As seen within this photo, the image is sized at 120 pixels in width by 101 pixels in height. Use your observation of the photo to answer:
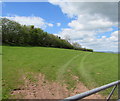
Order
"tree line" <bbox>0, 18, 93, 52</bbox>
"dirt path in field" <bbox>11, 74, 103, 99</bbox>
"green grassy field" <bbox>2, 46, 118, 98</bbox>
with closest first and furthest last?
"dirt path in field" <bbox>11, 74, 103, 99</bbox> < "green grassy field" <bbox>2, 46, 118, 98</bbox> < "tree line" <bbox>0, 18, 93, 52</bbox>

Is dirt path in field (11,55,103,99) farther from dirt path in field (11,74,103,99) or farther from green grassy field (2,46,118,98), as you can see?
green grassy field (2,46,118,98)

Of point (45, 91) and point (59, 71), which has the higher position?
point (59, 71)

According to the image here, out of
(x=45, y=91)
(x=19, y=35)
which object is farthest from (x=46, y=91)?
(x=19, y=35)

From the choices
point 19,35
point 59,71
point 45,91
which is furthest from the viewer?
point 19,35

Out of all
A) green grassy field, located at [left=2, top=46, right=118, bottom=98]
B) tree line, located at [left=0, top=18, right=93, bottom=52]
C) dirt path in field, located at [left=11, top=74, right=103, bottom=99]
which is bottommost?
dirt path in field, located at [left=11, top=74, right=103, bottom=99]

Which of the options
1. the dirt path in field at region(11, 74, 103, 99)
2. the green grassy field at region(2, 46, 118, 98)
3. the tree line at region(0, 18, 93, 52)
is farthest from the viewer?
the tree line at region(0, 18, 93, 52)

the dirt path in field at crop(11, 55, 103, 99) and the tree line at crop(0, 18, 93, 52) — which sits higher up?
the tree line at crop(0, 18, 93, 52)

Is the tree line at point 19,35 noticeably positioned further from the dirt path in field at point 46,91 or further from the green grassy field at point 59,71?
the dirt path in field at point 46,91

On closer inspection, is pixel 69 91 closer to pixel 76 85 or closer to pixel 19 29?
pixel 76 85

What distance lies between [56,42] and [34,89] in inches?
1502

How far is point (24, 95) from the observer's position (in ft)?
11.9

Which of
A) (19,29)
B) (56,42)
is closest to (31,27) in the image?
(19,29)

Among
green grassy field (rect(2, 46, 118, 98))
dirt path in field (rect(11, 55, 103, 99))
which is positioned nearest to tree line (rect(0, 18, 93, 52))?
green grassy field (rect(2, 46, 118, 98))

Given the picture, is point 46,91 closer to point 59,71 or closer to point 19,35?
point 59,71
